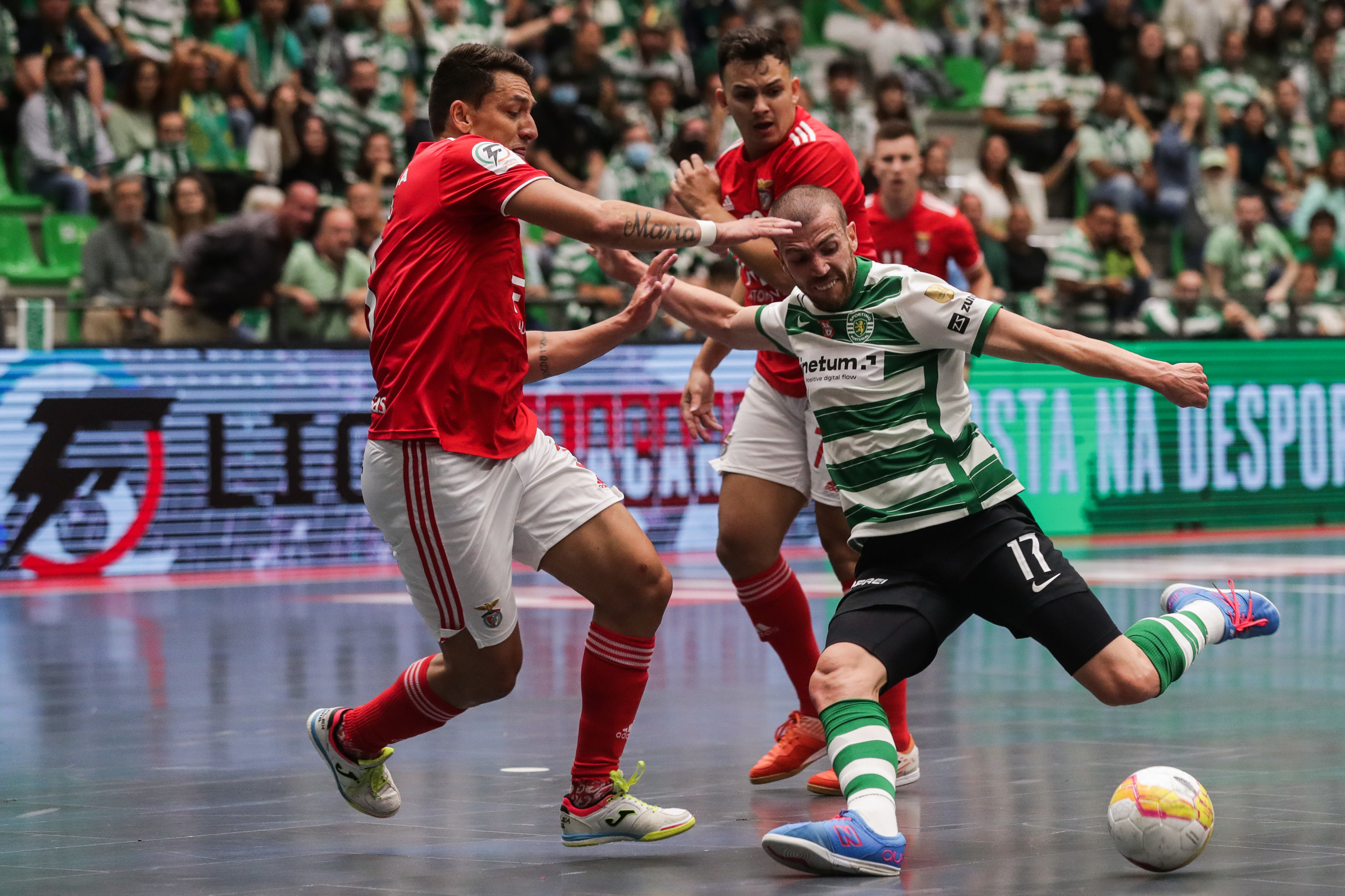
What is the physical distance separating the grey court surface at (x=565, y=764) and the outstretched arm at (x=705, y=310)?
1549mm

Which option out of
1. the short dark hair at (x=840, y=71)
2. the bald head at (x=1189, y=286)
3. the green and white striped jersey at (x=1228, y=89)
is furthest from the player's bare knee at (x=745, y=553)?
the green and white striped jersey at (x=1228, y=89)

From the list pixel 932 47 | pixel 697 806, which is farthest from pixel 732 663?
pixel 932 47

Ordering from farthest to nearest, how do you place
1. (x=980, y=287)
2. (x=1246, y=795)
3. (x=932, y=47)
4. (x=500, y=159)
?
(x=932, y=47), (x=980, y=287), (x=1246, y=795), (x=500, y=159)

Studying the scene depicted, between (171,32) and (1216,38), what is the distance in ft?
43.6

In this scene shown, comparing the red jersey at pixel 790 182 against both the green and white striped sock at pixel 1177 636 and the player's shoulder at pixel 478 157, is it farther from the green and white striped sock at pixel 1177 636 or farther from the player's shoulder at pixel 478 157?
the green and white striped sock at pixel 1177 636

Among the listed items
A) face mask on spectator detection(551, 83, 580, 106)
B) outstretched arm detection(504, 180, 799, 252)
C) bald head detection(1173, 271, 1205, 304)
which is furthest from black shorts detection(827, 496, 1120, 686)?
bald head detection(1173, 271, 1205, 304)

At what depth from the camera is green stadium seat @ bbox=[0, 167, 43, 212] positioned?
1531 cm

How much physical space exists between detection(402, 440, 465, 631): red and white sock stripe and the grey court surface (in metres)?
0.78

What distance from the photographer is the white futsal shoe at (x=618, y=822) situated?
17.9ft

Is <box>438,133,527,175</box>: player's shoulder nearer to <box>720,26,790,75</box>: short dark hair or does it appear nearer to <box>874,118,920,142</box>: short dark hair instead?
<box>720,26,790,75</box>: short dark hair

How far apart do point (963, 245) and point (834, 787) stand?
488 centimetres

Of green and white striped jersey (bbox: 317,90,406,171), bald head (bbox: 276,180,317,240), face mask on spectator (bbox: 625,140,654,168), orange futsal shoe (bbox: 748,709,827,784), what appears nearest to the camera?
orange futsal shoe (bbox: 748,709,827,784)

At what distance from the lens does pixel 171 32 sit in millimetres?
16828

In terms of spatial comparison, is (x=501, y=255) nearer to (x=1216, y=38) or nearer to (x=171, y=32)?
(x=171, y=32)
